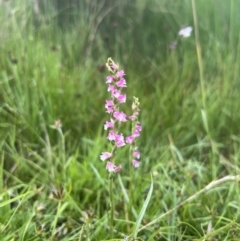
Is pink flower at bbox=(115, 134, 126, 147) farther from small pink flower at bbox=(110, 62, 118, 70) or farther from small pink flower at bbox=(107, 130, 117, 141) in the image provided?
small pink flower at bbox=(110, 62, 118, 70)

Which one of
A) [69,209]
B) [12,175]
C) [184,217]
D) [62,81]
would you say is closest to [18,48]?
[62,81]

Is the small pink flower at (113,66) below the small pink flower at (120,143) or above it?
above

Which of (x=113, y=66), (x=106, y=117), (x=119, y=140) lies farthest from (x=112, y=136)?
(x=106, y=117)

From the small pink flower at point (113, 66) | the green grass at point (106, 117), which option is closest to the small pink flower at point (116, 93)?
the small pink flower at point (113, 66)

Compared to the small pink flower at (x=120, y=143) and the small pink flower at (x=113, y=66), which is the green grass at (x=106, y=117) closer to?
the small pink flower at (x=120, y=143)

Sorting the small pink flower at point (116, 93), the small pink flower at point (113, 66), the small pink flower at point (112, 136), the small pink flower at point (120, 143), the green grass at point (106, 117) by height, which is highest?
the small pink flower at point (113, 66)

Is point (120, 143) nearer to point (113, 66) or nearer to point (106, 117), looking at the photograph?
point (113, 66)

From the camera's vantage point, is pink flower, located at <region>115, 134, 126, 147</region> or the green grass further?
the green grass

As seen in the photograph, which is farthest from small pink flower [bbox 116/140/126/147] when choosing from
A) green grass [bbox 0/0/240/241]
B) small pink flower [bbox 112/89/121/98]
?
green grass [bbox 0/0/240/241]
